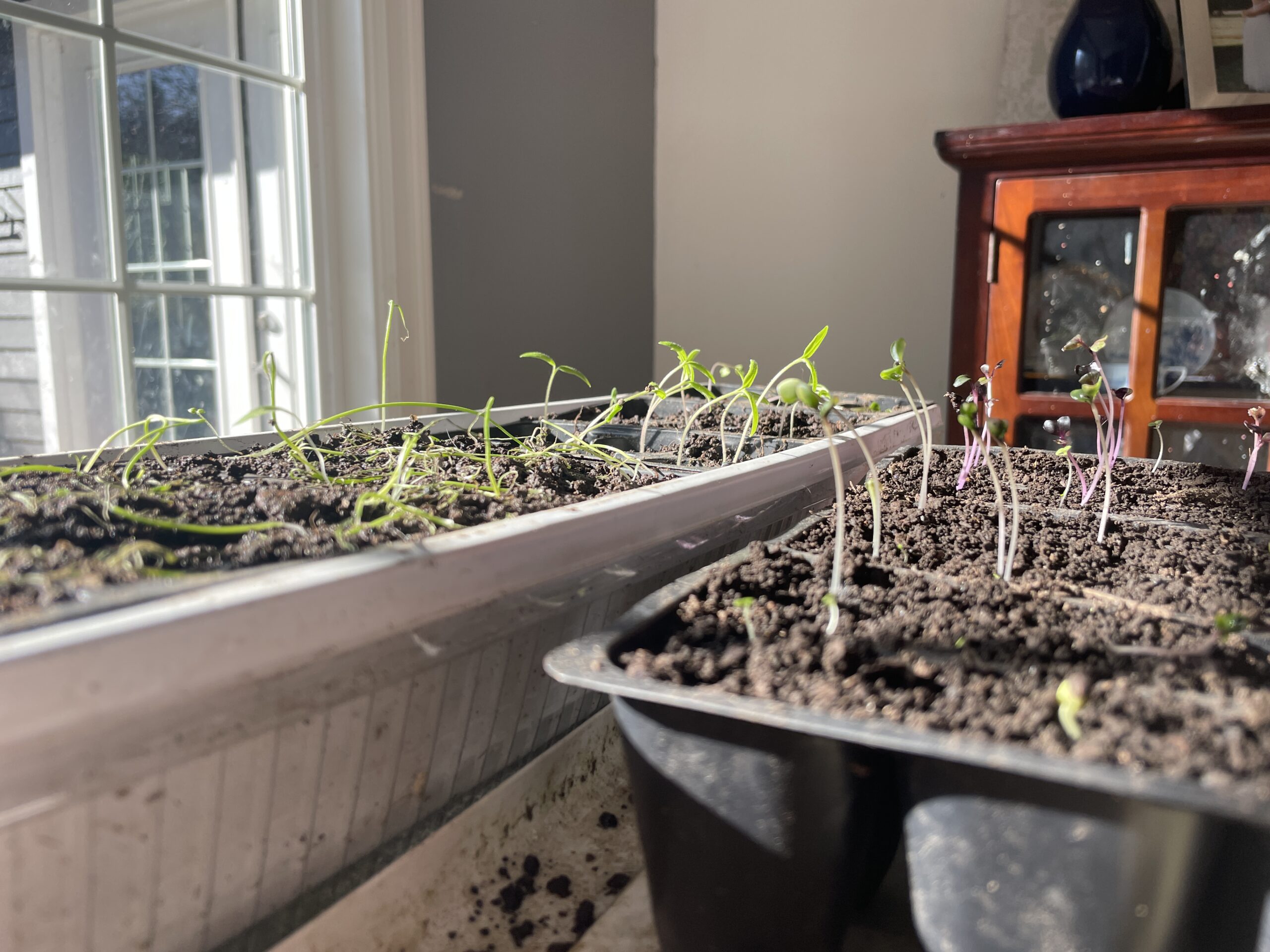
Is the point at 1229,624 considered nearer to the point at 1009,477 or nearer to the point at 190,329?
the point at 1009,477

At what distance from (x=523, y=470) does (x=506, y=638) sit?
34 centimetres

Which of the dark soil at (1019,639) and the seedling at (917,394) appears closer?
the dark soil at (1019,639)

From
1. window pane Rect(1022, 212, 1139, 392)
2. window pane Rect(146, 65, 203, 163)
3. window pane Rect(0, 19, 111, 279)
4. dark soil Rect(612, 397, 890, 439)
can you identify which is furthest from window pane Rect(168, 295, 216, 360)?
window pane Rect(1022, 212, 1139, 392)

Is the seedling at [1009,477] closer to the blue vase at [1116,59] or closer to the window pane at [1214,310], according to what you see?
the window pane at [1214,310]

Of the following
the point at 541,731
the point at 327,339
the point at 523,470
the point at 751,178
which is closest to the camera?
the point at 541,731

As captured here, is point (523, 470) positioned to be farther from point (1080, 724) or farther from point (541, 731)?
point (1080, 724)

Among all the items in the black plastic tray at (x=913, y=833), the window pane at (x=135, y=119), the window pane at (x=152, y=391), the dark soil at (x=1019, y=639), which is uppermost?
the window pane at (x=135, y=119)

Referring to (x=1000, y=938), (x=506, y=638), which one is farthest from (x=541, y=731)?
(x=1000, y=938)

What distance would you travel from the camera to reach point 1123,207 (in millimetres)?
1784

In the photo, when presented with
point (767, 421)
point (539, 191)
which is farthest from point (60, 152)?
point (767, 421)

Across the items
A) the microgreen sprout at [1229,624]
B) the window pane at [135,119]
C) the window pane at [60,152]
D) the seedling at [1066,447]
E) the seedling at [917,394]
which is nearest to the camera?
the microgreen sprout at [1229,624]

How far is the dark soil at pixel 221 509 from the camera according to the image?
1.70ft

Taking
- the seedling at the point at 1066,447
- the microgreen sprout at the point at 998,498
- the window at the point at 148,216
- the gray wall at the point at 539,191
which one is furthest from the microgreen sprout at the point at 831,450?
the gray wall at the point at 539,191

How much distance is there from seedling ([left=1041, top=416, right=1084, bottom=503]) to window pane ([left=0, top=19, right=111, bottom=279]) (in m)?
1.46
